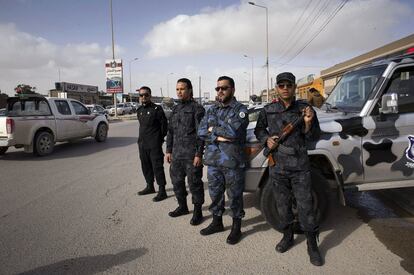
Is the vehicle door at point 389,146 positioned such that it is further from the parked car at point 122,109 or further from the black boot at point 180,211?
the parked car at point 122,109

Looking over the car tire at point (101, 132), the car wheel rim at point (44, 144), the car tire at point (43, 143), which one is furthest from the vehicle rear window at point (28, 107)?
the car tire at point (101, 132)

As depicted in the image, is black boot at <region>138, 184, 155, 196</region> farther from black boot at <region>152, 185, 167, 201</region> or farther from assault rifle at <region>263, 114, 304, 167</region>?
assault rifle at <region>263, 114, 304, 167</region>

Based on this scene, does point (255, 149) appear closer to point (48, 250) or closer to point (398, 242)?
point (398, 242)

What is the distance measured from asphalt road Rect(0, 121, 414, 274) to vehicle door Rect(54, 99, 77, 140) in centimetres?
470

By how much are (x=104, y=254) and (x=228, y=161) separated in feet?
5.44

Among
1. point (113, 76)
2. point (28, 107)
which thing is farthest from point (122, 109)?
point (28, 107)

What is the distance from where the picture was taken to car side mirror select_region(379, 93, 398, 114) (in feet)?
11.4

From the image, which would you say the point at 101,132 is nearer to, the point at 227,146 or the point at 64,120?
the point at 64,120

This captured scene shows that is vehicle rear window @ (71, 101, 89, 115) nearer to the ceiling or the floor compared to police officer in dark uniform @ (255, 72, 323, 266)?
nearer to the ceiling

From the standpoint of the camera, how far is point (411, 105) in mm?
3896

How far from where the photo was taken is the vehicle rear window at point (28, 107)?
9.74m

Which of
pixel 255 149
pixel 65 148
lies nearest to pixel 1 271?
pixel 255 149

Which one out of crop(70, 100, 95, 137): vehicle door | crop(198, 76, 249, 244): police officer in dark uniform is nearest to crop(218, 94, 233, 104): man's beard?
crop(198, 76, 249, 244): police officer in dark uniform

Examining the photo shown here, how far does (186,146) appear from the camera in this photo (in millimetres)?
4332
